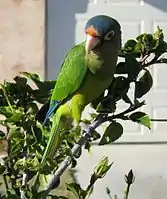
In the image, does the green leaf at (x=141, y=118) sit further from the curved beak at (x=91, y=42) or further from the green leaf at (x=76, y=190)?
the curved beak at (x=91, y=42)

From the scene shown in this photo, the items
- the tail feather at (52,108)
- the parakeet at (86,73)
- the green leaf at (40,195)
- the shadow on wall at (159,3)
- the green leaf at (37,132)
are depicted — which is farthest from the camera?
the shadow on wall at (159,3)

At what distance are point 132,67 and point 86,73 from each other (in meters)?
0.63

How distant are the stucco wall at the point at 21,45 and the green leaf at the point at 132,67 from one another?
4137mm

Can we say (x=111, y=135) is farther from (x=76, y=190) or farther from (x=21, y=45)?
(x=21, y=45)

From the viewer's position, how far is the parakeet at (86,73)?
2266 mm

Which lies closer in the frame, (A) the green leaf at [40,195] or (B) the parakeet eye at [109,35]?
(A) the green leaf at [40,195]

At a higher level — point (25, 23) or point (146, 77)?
point (146, 77)

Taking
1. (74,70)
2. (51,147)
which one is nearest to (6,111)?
(51,147)

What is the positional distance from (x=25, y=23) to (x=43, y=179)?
423 centimetres

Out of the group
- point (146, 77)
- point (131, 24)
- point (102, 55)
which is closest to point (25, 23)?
point (131, 24)

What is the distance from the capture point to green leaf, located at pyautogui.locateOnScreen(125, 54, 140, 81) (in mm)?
1973

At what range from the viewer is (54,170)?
1.86 m

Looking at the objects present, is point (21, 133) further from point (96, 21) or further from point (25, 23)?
point (25, 23)

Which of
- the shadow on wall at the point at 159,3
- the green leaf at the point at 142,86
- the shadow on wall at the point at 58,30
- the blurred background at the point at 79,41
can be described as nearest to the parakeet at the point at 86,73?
the green leaf at the point at 142,86
